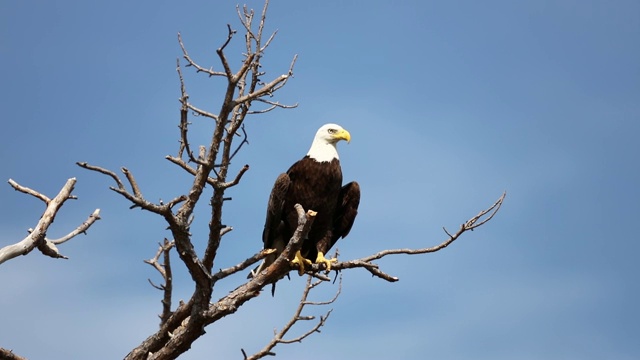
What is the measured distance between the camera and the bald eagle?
746 centimetres

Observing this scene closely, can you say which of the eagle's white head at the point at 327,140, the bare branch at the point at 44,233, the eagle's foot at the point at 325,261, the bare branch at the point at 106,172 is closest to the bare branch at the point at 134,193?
the bare branch at the point at 106,172

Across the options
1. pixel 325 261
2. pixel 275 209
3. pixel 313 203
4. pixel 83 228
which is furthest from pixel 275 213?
pixel 83 228

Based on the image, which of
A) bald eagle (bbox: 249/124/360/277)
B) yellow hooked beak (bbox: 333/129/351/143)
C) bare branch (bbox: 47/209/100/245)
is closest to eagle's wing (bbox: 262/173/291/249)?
bald eagle (bbox: 249/124/360/277)

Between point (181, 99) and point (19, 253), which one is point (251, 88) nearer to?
point (181, 99)

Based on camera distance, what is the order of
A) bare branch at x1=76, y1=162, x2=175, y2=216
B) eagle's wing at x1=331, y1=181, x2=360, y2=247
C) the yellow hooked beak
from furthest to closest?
1. the yellow hooked beak
2. eagle's wing at x1=331, y1=181, x2=360, y2=247
3. bare branch at x1=76, y1=162, x2=175, y2=216

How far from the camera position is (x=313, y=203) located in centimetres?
748

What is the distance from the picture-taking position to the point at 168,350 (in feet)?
19.4

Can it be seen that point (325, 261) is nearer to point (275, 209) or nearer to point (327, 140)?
point (275, 209)

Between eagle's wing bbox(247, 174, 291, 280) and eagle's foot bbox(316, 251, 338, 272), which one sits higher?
eagle's wing bbox(247, 174, 291, 280)

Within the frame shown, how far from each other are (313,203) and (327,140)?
2.48 feet

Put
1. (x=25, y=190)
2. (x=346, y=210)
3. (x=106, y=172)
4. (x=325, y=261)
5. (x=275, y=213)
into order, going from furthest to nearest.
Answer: (x=346, y=210)
(x=275, y=213)
(x=325, y=261)
(x=25, y=190)
(x=106, y=172)

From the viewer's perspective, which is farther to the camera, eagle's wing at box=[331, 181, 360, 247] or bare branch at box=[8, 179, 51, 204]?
eagle's wing at box=[331, 181, 360, 247]

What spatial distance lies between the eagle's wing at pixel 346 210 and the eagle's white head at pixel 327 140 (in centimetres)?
34

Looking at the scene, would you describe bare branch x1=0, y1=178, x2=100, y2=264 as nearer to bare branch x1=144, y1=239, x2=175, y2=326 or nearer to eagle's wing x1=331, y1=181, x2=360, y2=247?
bare branch x1=144, y1=239, x2=175, y2=326
